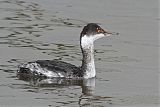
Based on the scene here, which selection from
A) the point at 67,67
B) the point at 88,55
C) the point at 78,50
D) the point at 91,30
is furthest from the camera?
the point at 78,50

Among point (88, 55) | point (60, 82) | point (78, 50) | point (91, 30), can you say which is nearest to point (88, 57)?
point (88, 55)

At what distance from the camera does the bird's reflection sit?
1717cm

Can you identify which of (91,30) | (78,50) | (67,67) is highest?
(91,30)

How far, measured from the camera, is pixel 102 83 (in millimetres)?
17438

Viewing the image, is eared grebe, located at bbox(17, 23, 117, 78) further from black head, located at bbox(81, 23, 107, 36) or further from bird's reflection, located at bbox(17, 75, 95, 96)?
bird's reflection, located at bbox(17, 75, 95, 96)

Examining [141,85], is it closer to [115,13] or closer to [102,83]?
[102,83]

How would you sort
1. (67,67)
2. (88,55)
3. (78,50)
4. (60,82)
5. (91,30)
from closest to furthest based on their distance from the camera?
1. (60,82)
2. (67,67)
3. (91,30)
4. (88,55)
5. (78,50)

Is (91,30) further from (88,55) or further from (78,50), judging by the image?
Result: (78,50)

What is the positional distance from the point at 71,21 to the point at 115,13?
7.05 ft

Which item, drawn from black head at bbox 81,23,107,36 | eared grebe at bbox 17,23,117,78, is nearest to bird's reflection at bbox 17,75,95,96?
eared grebe at bbox 17,23,117,78

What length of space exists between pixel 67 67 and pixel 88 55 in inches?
30.0

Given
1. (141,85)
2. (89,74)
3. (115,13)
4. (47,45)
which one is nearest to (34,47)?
(47,45)

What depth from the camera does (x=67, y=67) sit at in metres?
17.8

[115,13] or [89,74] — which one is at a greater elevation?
[115,13]
